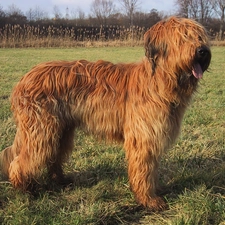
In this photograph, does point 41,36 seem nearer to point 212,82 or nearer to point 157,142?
point 212,82

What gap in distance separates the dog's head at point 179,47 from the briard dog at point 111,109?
0.01 metres

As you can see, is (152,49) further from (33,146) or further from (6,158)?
(6,158)

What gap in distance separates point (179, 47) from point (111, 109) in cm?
89

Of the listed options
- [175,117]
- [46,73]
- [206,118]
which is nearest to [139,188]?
[175,117]

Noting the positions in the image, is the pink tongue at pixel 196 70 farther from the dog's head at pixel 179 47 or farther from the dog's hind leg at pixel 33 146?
the dog's hind leg at pixel 33 146

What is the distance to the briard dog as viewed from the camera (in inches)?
110

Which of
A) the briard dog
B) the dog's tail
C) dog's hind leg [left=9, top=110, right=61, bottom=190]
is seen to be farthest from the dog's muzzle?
the dog's tail

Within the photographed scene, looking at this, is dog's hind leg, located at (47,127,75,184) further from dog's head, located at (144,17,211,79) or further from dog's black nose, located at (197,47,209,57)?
dog's black nose, located at (197,47,209,57)

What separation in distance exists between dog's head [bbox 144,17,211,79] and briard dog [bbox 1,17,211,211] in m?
0.01

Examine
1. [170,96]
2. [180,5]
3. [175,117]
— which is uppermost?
[180,5]

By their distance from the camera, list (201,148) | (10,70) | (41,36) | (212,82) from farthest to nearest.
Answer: (41,36), (10,70), (212,82), (201,148)

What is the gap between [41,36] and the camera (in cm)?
2414

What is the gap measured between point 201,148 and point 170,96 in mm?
1920

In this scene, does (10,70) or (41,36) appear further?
(41,36)
